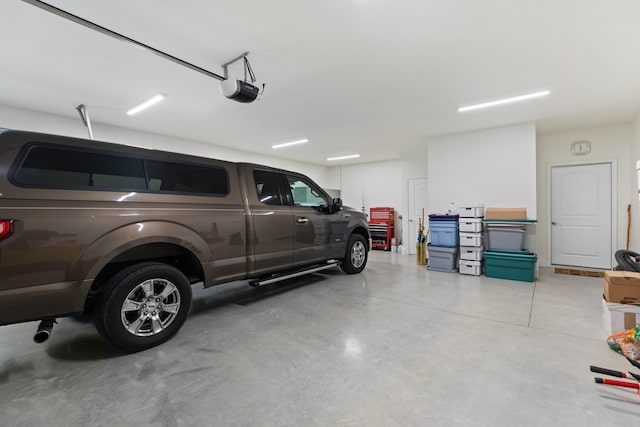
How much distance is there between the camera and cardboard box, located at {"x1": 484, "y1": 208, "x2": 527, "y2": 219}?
16.1 ft

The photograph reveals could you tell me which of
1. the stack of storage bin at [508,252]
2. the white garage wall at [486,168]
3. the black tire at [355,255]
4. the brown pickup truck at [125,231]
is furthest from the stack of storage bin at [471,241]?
the brown pickup truck at [125,231]

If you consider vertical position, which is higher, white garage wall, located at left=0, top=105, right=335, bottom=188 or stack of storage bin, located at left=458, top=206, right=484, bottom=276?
white garage wall, located at left=0, top=105, right=335, bottom=188

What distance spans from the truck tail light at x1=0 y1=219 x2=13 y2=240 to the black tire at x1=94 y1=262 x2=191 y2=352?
2.25 ft

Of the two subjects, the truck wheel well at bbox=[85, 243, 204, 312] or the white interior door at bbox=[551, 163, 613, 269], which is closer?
the truck wheel well at bbox=[85, 243, 204, 312]

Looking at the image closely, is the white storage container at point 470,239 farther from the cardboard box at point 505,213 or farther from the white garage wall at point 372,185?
the white garage wall at point 372,185

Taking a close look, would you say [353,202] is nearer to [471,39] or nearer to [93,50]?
[471,39]

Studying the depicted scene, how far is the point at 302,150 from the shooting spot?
24.7ft

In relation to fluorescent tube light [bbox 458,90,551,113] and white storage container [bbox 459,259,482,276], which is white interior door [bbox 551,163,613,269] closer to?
white storage container [bbox 459,259,482,276]

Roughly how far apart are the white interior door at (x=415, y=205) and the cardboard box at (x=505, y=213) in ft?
7.16

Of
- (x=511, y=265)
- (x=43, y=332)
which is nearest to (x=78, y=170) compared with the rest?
(x=43, y=332)

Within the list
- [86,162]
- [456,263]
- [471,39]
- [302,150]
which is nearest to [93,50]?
[86,162]

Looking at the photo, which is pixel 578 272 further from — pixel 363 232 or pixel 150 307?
pixel 150 307

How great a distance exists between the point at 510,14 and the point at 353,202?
767 centimetres

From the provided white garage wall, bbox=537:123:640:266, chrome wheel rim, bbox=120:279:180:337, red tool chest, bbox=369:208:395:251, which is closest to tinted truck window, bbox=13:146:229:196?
chrome wheel rim, bbox=120:279:180:337
